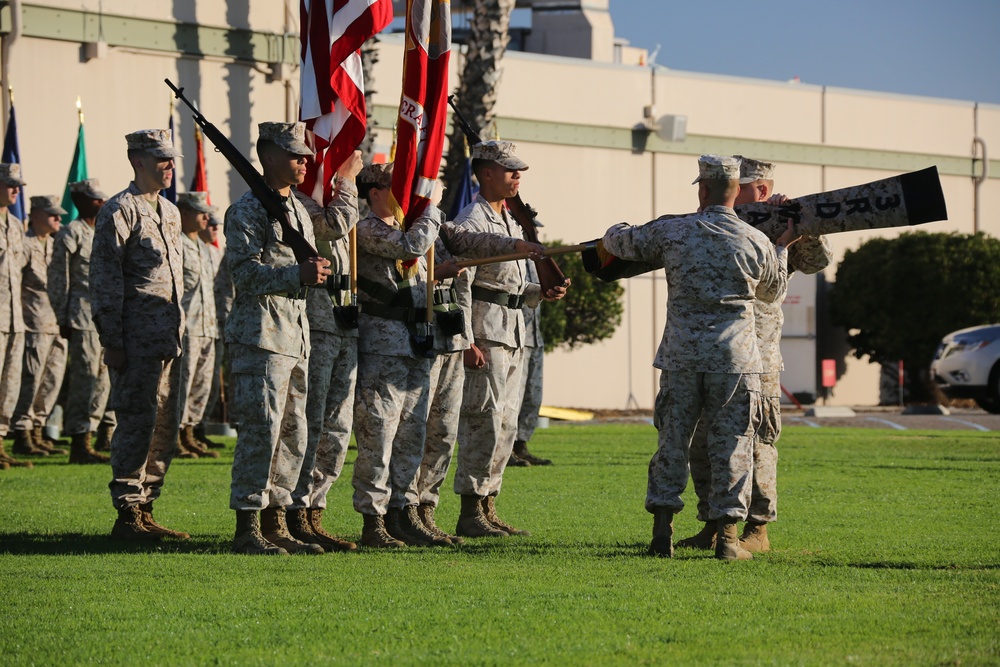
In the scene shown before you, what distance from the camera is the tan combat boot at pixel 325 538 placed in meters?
8.41

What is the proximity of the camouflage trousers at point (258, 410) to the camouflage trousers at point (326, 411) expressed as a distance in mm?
173

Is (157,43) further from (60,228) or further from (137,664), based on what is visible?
(137,664)

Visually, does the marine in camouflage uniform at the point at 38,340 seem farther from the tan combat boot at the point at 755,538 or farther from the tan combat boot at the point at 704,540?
the tan combat boot at the point at 755,538

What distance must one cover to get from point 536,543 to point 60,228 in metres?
7.73

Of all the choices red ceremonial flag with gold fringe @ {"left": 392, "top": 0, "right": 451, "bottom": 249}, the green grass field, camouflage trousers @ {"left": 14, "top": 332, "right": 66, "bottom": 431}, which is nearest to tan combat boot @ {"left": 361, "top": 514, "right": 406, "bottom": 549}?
the green grass field

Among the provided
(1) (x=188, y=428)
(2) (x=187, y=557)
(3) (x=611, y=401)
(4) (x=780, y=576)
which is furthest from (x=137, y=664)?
(3) (x=611, y=401)

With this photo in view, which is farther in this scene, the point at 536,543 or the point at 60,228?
the point at 60,228

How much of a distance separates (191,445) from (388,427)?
6.91 meters

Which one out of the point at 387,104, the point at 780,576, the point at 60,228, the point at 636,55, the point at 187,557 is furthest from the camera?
the point at 636,55

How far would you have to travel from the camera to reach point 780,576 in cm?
741

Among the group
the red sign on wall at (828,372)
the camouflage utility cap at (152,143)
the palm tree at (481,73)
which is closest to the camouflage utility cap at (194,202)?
the camouflage utility cap at (152,143)

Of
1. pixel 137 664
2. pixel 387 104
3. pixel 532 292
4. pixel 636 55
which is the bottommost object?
pixel 137 664

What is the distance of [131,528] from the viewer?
28.7ft

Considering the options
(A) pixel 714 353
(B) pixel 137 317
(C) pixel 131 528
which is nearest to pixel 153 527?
(C) pixel 131 528
